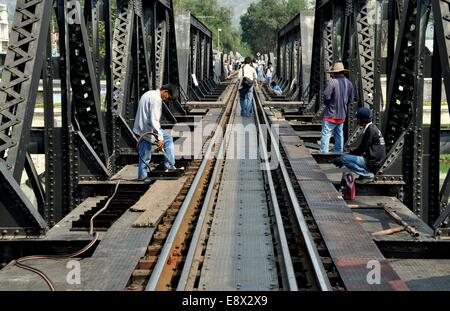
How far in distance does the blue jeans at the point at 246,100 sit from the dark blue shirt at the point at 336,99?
8.48 meters

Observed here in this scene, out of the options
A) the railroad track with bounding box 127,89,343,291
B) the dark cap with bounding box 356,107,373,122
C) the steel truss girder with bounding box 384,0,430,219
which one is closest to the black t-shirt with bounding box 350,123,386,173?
the dark cap with bounding box 356,107,373,122

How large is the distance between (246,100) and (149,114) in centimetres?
1212

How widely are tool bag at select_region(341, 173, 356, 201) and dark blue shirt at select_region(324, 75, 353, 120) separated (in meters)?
3.76

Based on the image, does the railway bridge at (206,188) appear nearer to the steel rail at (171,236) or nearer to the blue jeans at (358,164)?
the steel rail at (171,236)

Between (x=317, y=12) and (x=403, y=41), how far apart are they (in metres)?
11.6

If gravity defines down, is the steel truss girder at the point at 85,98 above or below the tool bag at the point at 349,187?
above

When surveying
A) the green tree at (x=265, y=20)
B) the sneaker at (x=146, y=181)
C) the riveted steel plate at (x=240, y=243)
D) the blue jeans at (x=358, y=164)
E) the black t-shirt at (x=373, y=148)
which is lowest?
the riveted steel plate at (x=240, y=243)

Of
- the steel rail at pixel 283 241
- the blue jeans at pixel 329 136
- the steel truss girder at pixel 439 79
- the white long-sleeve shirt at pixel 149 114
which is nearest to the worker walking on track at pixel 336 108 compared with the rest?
the blue jeans at pixel 329 136

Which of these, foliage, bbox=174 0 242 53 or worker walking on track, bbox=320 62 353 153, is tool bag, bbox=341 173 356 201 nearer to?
worker walking on track, bbox=320 62 353 153

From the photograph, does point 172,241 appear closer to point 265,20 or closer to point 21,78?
point 21,78

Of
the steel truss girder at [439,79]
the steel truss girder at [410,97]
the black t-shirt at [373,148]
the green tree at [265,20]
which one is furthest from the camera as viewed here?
the green tree at [265,20]

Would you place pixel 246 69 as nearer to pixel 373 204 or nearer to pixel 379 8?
pixel 379 8

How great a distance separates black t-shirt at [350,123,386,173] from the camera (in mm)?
11102

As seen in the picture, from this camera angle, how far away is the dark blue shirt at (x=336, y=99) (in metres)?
14.5
